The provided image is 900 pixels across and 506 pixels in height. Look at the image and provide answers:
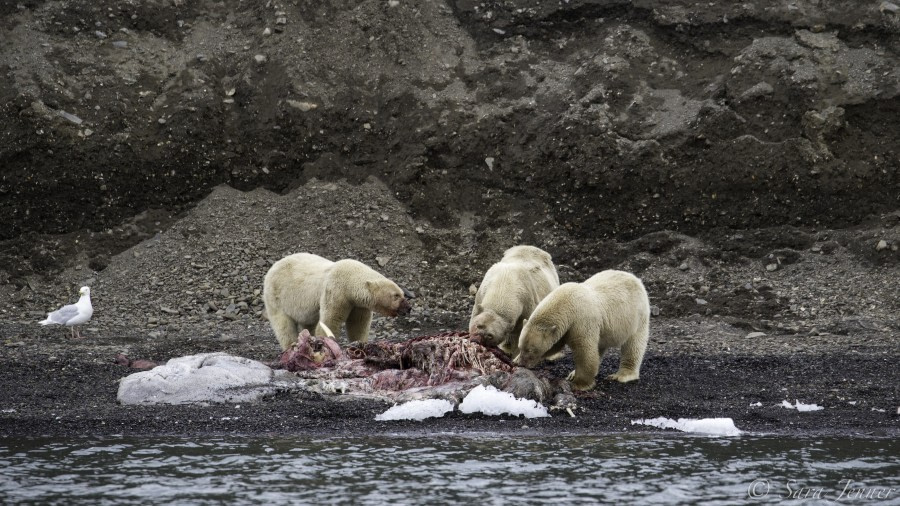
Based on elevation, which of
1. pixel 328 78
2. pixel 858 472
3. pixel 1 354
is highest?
pixel 328 78

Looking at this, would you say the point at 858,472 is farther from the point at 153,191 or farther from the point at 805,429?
the point at 153,191

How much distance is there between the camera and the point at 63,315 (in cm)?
1844

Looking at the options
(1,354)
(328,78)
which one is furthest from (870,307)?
(1,354)

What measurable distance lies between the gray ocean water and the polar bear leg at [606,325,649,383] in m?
2.85

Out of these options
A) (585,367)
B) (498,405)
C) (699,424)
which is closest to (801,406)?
(699,424)

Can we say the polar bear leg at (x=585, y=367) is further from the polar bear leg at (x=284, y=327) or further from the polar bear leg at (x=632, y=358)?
the polar bear leg at (x=284, y=327)

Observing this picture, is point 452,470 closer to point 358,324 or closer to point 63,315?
point 358,324

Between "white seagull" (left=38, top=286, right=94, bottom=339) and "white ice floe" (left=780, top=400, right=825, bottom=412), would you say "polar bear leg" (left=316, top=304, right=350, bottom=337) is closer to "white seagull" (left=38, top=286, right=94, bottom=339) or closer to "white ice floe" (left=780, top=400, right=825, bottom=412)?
"white seagull" (left=38, top=286, right=94, bottom=339)

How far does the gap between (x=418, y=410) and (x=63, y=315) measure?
819 cm

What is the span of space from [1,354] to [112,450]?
23.0 feet

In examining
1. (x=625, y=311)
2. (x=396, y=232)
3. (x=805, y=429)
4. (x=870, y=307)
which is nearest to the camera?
(x=805, y=429)

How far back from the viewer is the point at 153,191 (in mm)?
24344

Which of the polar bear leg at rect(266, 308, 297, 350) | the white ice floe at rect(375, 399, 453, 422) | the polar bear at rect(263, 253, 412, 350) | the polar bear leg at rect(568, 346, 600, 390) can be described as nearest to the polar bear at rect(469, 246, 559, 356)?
the polar bear leg at rect(568, 346, 600, 390)

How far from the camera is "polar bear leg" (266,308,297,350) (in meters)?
17.2
